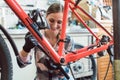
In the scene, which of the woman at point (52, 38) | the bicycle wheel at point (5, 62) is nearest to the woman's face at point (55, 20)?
the woman at point (52, 38)

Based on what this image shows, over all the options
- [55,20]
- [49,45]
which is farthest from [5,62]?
[55,20]

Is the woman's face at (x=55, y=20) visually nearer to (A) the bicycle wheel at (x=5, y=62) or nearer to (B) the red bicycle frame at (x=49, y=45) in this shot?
(B) the red bicycle frame at (x=49, y=45)

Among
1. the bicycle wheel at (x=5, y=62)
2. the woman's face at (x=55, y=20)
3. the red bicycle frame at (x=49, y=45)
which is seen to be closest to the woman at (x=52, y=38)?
the woman's face at (x=55, y=20)

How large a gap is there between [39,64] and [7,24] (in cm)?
75

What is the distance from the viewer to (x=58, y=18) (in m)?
1.19

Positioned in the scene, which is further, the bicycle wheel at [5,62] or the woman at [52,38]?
the woman at [52,38]

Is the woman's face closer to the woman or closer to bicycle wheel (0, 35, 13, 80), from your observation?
the woman

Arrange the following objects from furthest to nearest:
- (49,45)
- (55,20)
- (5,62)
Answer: (55,20), (49,45), (5,62)

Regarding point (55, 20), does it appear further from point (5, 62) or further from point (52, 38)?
point (5, 62)

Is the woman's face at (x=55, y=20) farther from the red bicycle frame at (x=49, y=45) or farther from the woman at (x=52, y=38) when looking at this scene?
the red bicycle frame at (x=49, y=45)

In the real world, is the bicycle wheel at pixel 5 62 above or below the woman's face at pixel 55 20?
below

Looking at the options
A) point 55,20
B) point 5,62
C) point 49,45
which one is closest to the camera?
point 5,62

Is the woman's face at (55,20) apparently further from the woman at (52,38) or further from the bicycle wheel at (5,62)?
the bicycle wheel at (5,62)

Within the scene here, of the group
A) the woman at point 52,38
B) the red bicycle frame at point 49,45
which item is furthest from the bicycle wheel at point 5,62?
the woman at point 52,38
